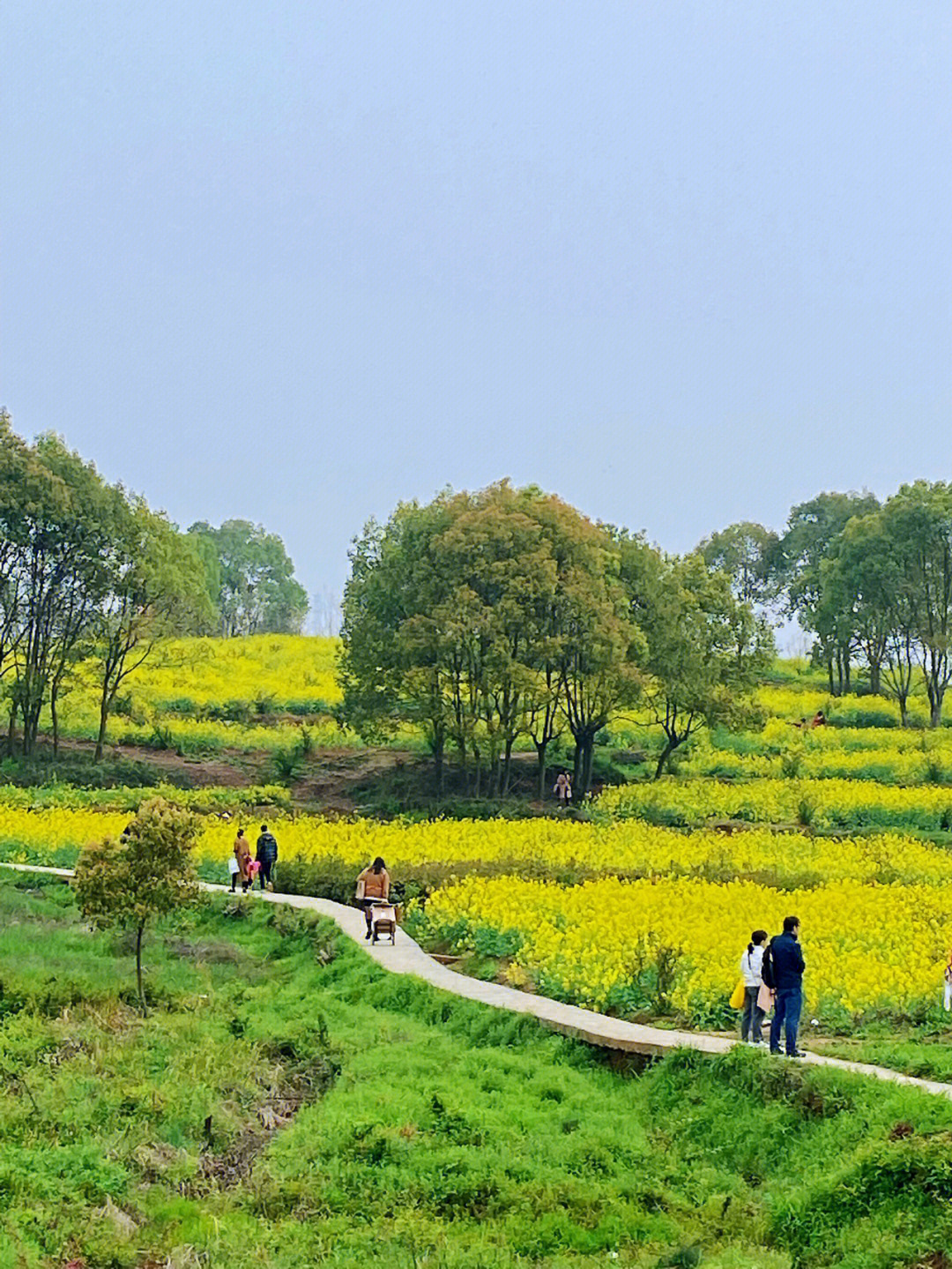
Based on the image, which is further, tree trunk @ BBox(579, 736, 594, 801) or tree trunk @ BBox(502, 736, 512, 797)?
tree trunk @ BBox(579, 736, 594, 801)

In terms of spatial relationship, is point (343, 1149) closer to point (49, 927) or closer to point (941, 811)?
point (49, 927)

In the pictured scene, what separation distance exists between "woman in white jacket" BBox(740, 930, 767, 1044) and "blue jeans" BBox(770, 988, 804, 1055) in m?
0.41

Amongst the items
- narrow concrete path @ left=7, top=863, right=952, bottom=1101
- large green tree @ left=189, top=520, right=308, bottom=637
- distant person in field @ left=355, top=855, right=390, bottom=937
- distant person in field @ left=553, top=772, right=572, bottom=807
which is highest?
large green tree @ left=189, top=520, right=308, bottom=637

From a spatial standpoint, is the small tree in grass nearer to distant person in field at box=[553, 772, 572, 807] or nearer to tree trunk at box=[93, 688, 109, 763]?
distant person in field at box=[553, 772, 572, 807]

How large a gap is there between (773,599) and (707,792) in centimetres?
5085

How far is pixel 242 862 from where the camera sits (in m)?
24.5

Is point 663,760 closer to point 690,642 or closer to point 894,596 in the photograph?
point 690,642

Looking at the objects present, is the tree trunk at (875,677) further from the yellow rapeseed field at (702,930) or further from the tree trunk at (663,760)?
the yellow rapeseed field at (702,930)

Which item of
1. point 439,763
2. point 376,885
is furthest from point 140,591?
point 376,885

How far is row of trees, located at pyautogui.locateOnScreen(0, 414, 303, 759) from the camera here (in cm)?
4094

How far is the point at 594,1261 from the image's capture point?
9766mm

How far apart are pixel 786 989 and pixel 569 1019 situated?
2796mm

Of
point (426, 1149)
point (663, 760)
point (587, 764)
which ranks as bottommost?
point (426, 1149)

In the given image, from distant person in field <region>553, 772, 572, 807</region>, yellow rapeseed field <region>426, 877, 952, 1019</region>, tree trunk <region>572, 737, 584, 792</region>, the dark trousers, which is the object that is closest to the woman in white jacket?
the dark trousers
